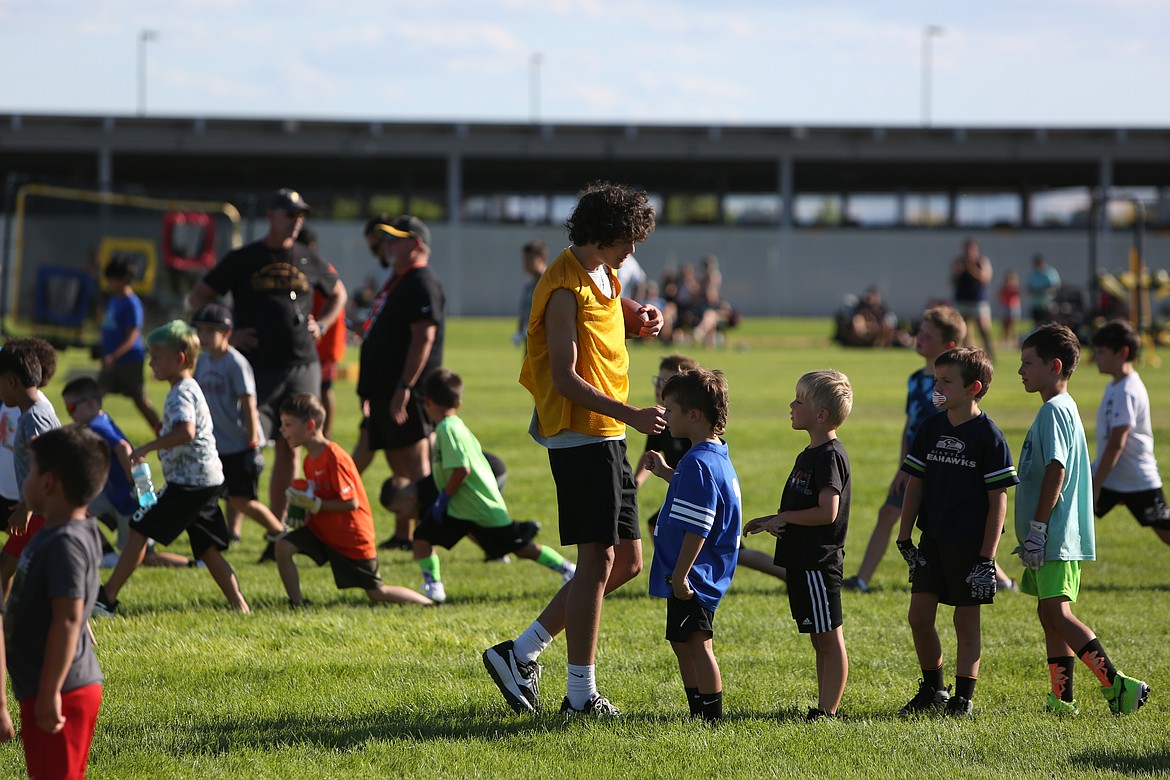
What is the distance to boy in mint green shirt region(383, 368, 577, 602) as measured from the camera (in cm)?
714

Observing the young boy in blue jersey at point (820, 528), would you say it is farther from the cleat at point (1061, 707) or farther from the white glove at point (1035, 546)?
the cleat at point (1061, 707)

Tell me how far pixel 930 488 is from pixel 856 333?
81.9 ft

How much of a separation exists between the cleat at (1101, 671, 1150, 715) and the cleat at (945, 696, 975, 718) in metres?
0.59

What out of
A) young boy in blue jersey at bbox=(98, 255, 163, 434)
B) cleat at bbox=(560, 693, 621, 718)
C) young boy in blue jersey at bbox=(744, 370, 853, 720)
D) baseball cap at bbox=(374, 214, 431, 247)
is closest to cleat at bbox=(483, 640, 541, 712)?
cleat at bbox=(560, 693, 621, 718)

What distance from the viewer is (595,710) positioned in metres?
4.93

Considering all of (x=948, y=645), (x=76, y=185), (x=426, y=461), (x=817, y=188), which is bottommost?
(x=948, y=645)

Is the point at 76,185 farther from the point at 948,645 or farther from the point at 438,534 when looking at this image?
the point at 948,645

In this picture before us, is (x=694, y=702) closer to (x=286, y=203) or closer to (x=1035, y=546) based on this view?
(x=1035, y=546)

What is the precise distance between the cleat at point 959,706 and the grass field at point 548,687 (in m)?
0.06

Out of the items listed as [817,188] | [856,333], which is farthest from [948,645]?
[817,188]

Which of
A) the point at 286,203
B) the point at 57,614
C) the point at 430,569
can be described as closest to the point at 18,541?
the point at 430,569

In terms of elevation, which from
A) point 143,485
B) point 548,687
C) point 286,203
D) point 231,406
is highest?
point 286,203

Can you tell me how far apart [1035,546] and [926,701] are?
761mm

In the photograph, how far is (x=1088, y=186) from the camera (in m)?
54.4
